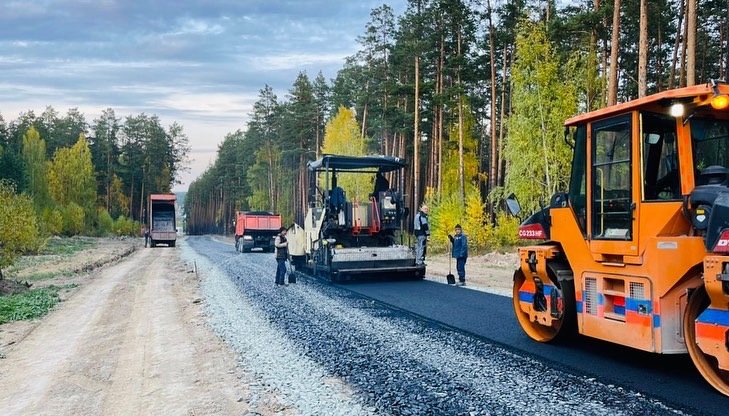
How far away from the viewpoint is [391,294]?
1293cm

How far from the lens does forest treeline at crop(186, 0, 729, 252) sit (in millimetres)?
23609

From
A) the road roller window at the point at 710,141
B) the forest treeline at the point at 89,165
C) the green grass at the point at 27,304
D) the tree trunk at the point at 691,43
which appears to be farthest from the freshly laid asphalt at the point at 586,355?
the forest treeline at the point at 89,165

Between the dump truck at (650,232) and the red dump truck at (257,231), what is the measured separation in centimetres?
2677

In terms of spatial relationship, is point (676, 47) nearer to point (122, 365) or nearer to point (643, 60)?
point (643, 60)

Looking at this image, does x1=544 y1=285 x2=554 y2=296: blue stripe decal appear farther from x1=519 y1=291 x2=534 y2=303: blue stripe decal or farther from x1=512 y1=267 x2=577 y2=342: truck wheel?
x1=519 y1=291 x2=534 y2=303: blue stripe decal

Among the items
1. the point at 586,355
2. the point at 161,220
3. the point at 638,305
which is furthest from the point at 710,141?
the point at 161,220

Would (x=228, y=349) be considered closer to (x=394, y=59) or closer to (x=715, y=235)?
(x=715, y=235)

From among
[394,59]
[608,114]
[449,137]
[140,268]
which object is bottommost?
[140,268]

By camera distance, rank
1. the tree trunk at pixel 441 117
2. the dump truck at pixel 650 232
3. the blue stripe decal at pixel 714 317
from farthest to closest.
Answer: the tree trunk at pixel 441 117, the dump truck at pixel 650 232, the blue stripe decal at pixel 714 317

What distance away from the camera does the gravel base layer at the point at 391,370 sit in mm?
5289

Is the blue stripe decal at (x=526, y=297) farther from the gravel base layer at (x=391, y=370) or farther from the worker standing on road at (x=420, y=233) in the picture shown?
the worker standing on road at (x=420, y=233)

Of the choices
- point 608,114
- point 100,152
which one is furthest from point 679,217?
point 100,152

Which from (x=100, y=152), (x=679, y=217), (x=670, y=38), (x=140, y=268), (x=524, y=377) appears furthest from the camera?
(x=100, y=152)

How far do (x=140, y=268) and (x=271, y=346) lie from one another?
15.9 meters
